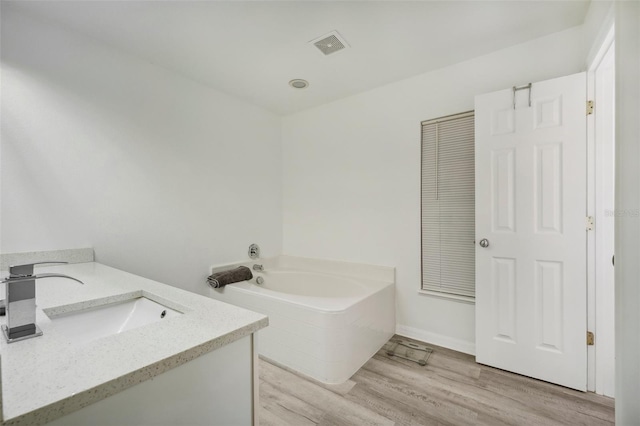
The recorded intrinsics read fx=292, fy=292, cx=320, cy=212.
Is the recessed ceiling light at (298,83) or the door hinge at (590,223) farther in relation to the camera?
the recessed ceiling light at (298,83)

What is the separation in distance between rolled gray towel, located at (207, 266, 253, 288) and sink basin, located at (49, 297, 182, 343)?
4.70ft

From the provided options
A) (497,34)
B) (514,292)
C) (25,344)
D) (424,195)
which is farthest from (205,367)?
(497,34)

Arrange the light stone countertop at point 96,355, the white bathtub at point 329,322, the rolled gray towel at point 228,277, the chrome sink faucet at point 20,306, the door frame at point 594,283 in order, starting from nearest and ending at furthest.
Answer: the light stone countertop at point 96,355, the chrome sink faucet at point 20,306, the door frame at point 594,283, the white bathtub at point 329,322, the rolled gray towel at point 228,277

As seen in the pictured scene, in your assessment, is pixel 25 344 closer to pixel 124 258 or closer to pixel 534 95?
pixel 124 258

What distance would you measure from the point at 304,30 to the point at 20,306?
6.96ft

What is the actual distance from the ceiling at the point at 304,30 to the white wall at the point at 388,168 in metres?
0.16

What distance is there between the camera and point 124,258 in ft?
7.57

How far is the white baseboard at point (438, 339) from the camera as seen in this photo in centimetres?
242

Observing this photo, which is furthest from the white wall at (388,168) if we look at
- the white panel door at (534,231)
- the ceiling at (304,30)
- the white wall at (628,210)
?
the white wall at (628,210)

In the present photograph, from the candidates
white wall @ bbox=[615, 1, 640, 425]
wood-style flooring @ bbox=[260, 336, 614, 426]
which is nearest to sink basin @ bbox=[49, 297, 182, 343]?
wood-style flooring @ bbox=[260, 336, 614, 426]

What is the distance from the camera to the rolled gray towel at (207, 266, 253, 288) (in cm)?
272

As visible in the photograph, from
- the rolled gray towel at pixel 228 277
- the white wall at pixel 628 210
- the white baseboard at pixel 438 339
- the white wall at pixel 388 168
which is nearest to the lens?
the white wall at pixel 628 210

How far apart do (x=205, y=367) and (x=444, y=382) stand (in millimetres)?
1834

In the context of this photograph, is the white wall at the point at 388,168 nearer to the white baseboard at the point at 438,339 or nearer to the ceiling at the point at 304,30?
the white baseboard at the point at 438,339
